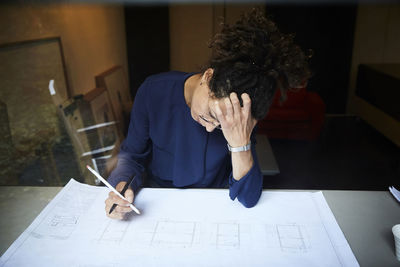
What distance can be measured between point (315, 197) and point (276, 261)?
10.2 inches

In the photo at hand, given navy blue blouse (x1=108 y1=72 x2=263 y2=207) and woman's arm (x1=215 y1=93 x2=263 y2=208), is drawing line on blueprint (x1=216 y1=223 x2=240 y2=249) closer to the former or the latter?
woman's arm (x1=215 y1=93 x2=263 y2=208)

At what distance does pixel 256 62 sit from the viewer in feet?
2.26

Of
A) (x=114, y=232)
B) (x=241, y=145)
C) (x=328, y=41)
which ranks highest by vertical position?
(x=328, y=41)

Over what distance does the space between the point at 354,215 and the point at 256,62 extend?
1.33 feet

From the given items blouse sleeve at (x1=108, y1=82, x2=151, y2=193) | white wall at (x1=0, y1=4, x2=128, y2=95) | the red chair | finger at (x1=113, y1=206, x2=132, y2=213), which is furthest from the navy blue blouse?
the red chair

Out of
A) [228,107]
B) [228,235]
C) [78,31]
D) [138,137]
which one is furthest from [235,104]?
[78,31]

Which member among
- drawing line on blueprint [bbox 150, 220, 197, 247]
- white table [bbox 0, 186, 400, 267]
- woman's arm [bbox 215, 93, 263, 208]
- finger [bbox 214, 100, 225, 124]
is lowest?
drawing line on blueprint [bbox 150, 220, 197, 247]

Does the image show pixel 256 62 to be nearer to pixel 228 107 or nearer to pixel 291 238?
pixel 228 107

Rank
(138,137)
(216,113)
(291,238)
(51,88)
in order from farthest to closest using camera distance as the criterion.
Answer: (51,88) < (138,137) < (216,113) < (291,238)

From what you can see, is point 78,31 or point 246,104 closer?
point 246,104

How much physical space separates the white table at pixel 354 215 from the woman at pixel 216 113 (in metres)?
0.18

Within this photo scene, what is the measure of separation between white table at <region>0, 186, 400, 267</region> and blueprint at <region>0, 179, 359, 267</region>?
0.02 m

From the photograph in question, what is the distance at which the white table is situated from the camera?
582 millimetres

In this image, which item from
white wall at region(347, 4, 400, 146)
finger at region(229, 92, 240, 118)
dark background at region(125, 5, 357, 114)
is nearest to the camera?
finger at region(229, 92, 240, 118)
